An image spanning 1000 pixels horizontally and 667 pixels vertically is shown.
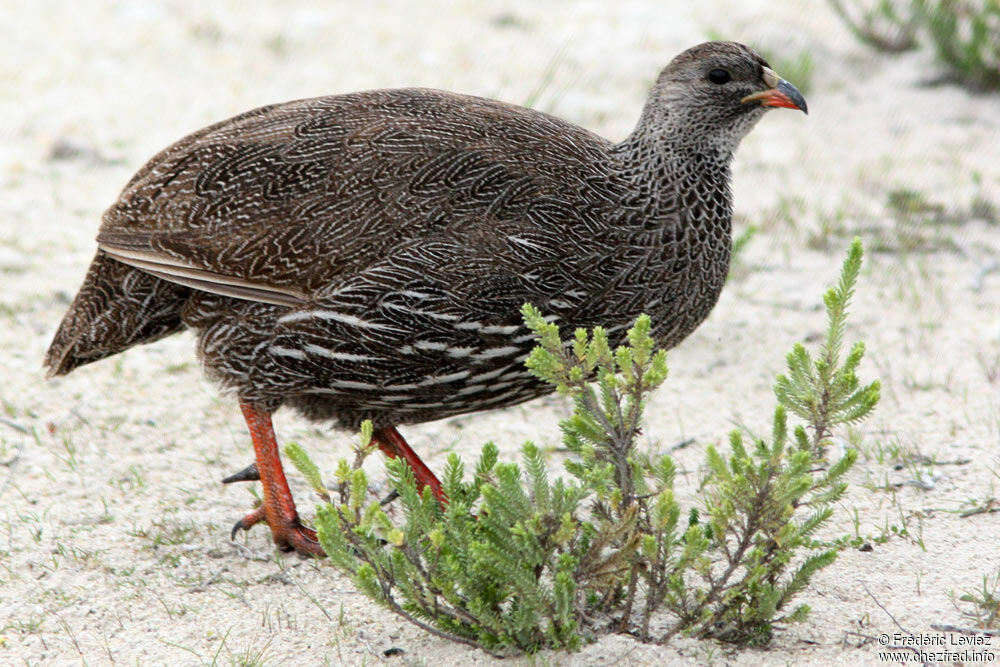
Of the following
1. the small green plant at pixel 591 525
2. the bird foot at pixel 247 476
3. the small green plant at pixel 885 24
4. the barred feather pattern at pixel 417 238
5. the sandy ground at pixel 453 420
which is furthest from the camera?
the small green plant at pixel 885 24

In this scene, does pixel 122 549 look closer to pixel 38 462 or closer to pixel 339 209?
pixel 38 462

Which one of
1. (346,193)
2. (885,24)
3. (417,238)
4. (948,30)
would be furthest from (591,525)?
(885,24)

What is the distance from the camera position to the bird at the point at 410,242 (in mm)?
4336

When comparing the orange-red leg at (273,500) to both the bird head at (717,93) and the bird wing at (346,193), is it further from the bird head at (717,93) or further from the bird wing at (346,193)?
the bird head at (717,93)

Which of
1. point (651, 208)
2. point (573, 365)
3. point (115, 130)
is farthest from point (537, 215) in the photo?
point (115, 130)

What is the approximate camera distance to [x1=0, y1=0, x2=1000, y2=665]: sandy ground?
4195 mm

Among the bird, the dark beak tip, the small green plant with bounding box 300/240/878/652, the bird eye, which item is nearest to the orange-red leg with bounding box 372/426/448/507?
the bird

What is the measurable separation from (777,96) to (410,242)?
4.93 ft

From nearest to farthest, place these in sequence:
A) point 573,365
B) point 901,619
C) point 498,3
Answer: point 573,365, point 901,619, point 498,3

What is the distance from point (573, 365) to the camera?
11.7 ft

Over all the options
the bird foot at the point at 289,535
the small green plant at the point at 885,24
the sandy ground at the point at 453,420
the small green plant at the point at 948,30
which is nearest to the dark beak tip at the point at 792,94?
the sandy ground at the point at 453,420

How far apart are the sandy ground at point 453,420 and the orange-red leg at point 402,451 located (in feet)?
1.15

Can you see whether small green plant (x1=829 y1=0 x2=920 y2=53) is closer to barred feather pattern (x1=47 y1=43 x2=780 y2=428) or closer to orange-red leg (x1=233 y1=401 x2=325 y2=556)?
barred feather pattern (x1=47 y1=43 x2=780 y2=428)

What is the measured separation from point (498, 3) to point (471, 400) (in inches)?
250
